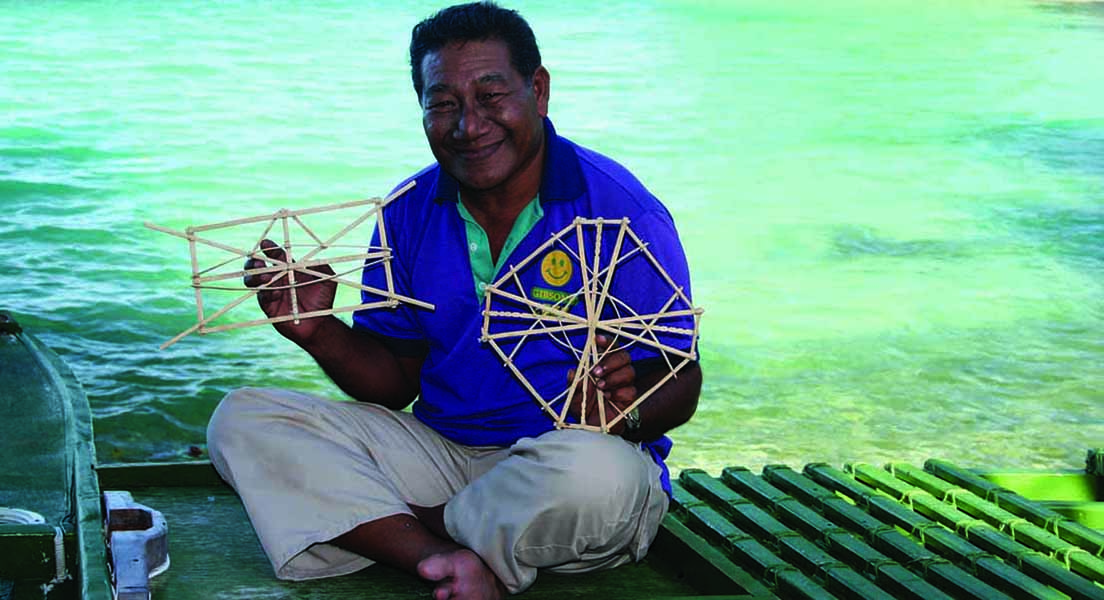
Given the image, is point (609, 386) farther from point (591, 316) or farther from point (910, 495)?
point (910, 495)

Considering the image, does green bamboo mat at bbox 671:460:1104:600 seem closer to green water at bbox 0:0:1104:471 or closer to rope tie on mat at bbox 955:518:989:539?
rope tie on mat at bbox 955:518:989:539

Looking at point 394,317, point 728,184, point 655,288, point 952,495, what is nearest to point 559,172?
point 655,288

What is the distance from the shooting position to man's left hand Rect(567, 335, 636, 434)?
236 cm

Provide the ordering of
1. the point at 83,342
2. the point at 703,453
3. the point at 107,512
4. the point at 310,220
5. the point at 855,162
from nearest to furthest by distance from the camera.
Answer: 1. the point at 107,512
2. the point at 703,453
3. the point at 83,342
4. the point at 310,220
5. the point at 855,162

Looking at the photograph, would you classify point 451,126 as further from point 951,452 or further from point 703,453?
point 951,452

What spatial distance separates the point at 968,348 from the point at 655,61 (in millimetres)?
10192

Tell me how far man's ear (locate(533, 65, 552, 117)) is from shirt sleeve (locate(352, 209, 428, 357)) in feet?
1.23

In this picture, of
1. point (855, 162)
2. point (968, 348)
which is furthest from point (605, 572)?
point (855, 162)

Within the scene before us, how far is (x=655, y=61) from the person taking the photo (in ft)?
52.8

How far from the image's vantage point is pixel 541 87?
271 centimetres

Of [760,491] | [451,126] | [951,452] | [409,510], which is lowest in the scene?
[951,452]

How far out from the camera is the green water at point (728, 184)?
5605 mm

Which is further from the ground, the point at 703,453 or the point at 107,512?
the point at 107,512

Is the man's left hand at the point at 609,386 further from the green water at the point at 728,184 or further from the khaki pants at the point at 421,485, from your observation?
the green water at the point at 728,184
